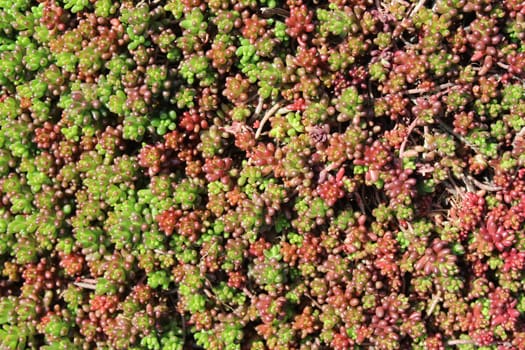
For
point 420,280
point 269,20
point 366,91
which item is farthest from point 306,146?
point 420,280

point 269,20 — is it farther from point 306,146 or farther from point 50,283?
point 50,283

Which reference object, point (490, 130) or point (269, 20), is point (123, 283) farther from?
point (490, 130)

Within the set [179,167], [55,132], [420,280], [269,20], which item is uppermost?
[269,20]

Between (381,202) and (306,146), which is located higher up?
(306,146)

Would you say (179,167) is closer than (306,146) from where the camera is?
No

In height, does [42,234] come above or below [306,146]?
below

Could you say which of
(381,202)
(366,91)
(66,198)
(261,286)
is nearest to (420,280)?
(381,202)
